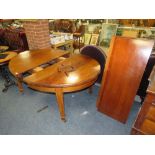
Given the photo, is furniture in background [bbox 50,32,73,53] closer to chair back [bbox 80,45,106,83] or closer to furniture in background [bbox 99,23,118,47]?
chair back [bbox 80,45,106,83]

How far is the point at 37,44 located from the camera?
106 inches

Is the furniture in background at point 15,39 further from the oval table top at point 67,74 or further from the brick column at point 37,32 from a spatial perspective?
the oval table top at point 67,74

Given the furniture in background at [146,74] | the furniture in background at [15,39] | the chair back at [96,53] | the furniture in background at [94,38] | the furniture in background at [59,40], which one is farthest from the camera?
the furniture in background at [94,38]

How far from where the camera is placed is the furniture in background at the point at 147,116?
1204 millimetres

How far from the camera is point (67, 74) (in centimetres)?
164

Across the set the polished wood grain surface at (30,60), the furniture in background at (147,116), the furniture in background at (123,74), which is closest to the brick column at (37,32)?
the polished wood grain surface at (30,60)

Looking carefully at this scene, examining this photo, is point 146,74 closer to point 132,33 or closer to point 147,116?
point 147,116

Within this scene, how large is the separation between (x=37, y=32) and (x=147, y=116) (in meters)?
2.34

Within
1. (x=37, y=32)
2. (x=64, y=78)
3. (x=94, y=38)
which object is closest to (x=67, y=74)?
(x=64, y=78)

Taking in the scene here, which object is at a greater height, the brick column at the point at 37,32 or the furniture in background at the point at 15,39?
the brick column at the point at 37,32

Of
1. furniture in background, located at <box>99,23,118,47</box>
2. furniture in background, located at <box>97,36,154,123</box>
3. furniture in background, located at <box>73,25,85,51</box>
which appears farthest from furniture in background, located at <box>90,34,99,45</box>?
furniture in background, located at <box>97,36,154,123</box>

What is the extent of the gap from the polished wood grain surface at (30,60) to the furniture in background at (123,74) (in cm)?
98
